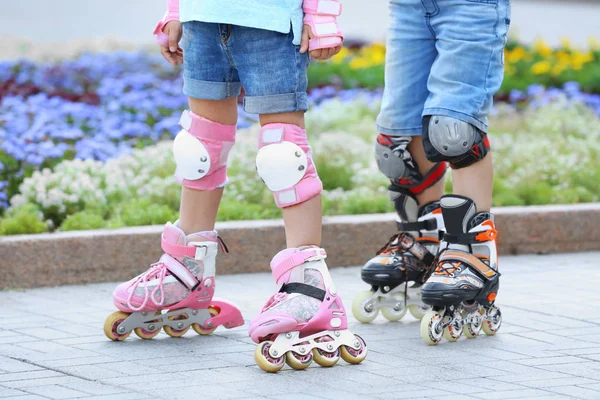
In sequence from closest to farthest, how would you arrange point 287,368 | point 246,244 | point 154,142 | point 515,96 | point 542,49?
point 287,368 → point 246,244 → point 154,142 → point 515,96 → point 542,49

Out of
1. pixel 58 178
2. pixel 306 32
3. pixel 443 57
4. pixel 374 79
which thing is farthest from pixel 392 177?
pixel 374 79

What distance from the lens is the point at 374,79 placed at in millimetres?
9703

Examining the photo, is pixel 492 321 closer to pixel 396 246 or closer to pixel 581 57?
pixel 396 246

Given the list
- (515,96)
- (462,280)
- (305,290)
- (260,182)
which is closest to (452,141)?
(462,280)

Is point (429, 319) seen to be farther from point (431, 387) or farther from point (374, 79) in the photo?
point (374, 79)

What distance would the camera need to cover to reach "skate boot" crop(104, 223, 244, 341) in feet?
13.0

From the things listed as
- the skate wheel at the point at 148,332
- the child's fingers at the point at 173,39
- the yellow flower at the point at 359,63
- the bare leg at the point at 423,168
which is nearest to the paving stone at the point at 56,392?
the skate wheel at the point at 148,332

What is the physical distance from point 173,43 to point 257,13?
50cm

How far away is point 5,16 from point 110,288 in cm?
1482

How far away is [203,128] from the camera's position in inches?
153

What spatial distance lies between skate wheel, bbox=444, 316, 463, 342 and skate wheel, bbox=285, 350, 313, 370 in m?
0.62

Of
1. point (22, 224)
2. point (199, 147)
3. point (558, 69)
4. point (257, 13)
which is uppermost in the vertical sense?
point (257, 13)

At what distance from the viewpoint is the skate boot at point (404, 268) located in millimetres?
4297

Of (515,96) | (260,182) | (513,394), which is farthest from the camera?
(515,96)
